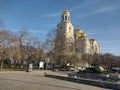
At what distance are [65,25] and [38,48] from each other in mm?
40070

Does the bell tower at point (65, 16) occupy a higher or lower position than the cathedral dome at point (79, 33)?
higher

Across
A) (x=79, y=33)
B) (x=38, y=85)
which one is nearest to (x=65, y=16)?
(x=79, y=33)

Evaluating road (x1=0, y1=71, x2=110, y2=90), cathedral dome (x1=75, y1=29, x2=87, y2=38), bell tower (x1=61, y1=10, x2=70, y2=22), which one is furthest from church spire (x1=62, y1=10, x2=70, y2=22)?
road (x1=0, y1=71, x2=110, y2=90)

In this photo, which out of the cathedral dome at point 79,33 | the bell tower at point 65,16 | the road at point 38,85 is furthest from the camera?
the cathedral dome at point 79,33

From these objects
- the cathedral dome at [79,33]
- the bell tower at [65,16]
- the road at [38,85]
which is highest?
the bell tower at [65,16]

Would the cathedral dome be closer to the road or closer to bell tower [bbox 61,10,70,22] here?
bell tower [bbox 61,10,70,22]

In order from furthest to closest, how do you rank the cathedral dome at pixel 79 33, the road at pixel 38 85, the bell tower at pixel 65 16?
1. the cathedral dome at pixel 79 33
2. the bell tower at pixel 65 16
3. the road at pixel 38 85

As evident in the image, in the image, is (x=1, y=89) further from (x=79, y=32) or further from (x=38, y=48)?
(x=79, y=32)

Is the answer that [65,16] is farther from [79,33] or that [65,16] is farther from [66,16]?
[79,33]

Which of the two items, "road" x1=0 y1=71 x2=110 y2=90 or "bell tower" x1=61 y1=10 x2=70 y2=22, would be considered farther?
"bell tower" x1=61 y1=10 x2=70 y2=22

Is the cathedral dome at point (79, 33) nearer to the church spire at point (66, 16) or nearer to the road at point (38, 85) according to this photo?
the church spire at point (66, 16)

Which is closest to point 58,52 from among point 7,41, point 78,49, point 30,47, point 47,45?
point 47,45

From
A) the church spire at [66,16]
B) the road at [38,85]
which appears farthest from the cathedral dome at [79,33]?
the road at [38,85]

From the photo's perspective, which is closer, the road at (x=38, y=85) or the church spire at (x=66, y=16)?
the road at (x=38, y=85)
